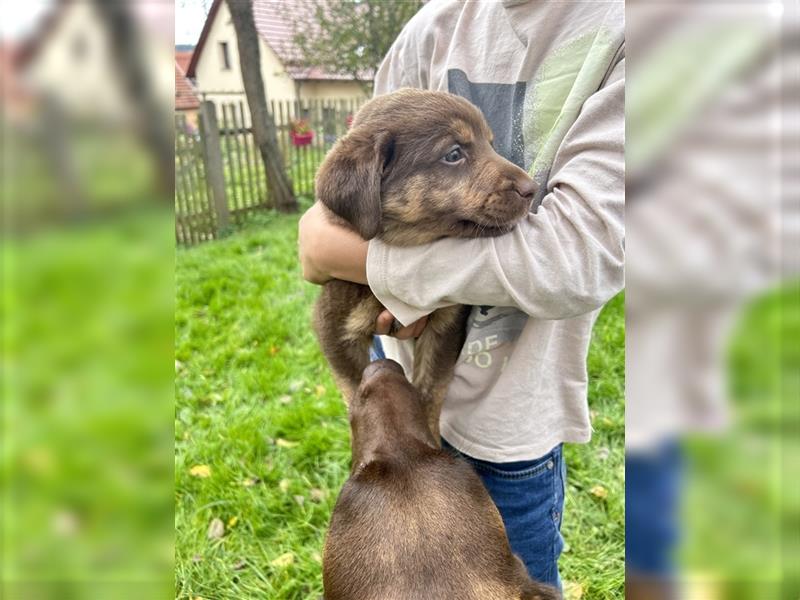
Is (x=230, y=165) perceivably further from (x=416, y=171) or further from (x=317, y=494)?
(x=416, y=171)

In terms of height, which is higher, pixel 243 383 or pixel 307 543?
pixel 243 383

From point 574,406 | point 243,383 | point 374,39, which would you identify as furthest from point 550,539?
point 374,39

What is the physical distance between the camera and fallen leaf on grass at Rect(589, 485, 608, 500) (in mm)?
3770

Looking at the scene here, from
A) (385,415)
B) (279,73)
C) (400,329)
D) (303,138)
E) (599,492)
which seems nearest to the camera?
(385,415)

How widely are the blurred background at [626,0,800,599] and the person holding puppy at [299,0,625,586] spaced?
3.94ft

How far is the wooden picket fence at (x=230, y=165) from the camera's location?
890 cm

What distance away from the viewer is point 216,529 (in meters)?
3.56

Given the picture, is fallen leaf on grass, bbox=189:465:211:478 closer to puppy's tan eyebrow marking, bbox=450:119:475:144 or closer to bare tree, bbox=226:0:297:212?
puppy's tan eyebrow marking, bbox=450:119:475:144

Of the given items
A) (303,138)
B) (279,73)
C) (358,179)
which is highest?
(279,73)

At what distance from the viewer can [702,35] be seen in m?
0.36

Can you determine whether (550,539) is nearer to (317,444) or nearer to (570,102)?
(570,102)

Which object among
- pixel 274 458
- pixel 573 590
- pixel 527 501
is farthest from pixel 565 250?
pixel 274 458

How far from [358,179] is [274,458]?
2.52 meters

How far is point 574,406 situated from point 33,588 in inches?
80.6
